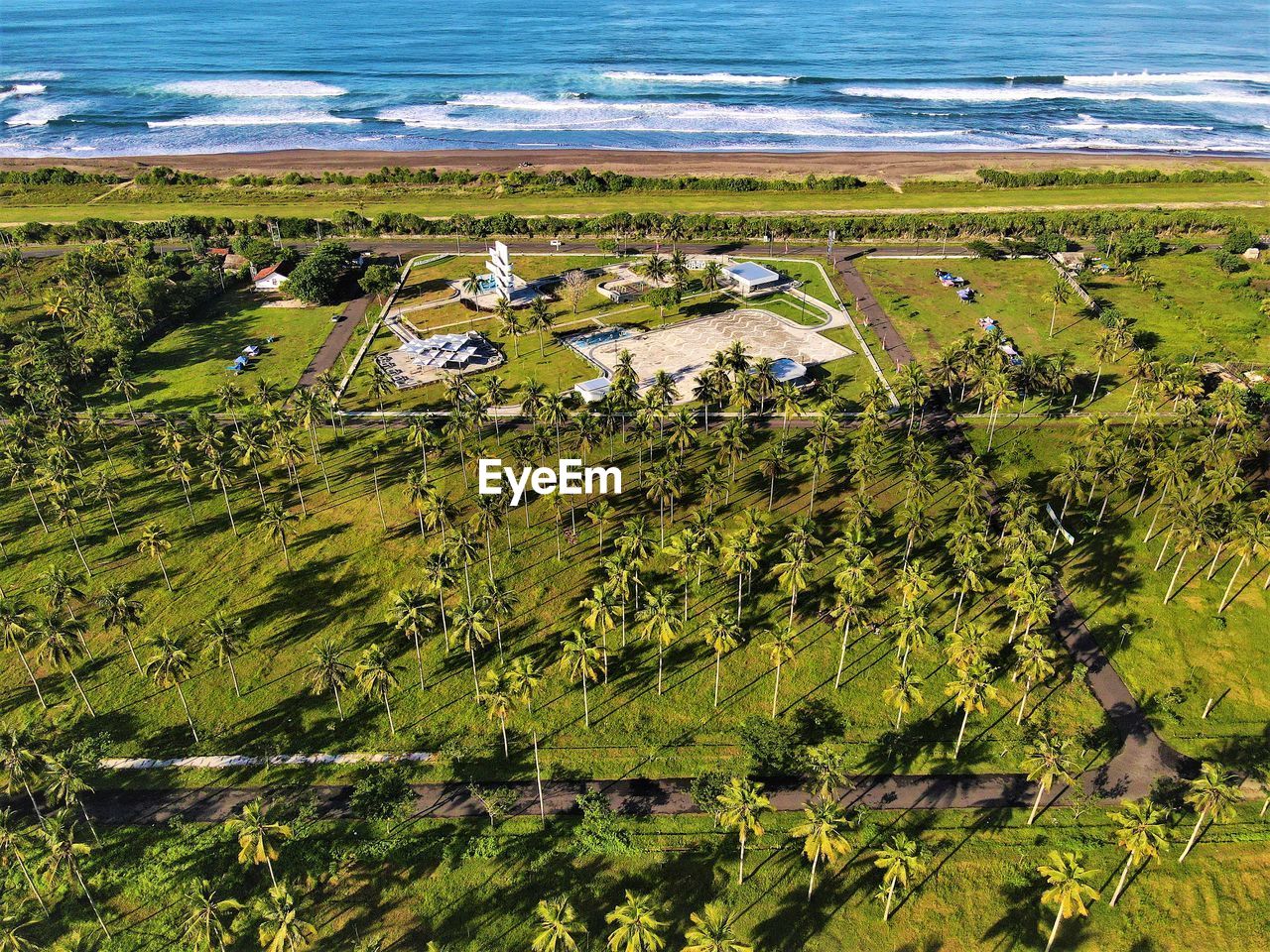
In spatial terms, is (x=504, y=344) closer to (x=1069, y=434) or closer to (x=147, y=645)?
(x=147, y=645)

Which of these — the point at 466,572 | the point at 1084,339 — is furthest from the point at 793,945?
the point at 1084,339

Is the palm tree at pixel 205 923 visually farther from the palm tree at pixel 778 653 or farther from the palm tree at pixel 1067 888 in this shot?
the palm tree at pixel 1067 888

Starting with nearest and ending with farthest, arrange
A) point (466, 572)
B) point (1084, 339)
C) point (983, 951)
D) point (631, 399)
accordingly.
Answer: point (983, 951) → point (466, 572) → point (631, 399) → point (1084, 339)

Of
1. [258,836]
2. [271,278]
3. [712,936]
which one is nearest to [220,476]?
[258,836]

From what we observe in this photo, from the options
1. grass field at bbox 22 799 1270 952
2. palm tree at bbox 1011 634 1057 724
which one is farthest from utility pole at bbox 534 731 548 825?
palm tree at bbox 1011 634 1057 724

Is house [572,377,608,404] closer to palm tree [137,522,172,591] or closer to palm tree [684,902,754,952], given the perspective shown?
palm tree [137,522,172,591]

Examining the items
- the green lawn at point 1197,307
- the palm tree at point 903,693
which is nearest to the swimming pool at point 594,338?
the palm tree at point 903,693
